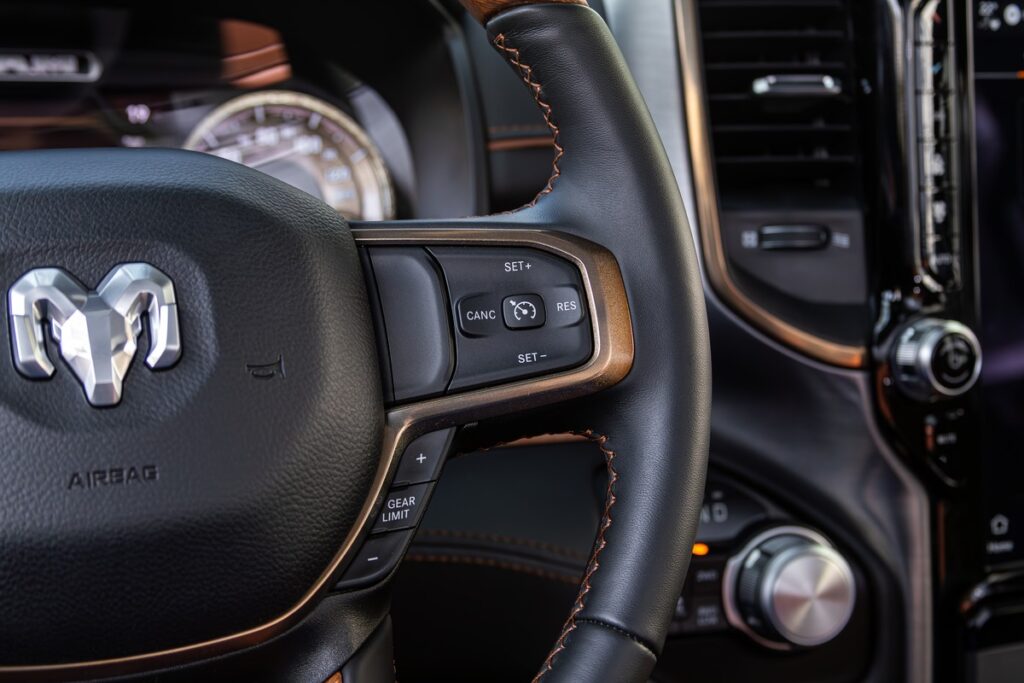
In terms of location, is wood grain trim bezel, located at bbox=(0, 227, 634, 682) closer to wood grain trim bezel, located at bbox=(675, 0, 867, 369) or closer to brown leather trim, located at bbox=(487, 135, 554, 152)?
wood grain trim bezel, located at bbox=(675, 0, 867, 369)

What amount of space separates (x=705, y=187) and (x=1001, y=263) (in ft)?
1.17

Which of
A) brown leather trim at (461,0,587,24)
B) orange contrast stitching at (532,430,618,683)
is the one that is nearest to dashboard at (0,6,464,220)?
brown leather trim at (461,0,587,24)

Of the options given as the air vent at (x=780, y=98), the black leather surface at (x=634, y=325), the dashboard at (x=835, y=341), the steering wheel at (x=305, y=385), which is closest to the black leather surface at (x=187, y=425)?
the steering wheel at (x=305, y=385)

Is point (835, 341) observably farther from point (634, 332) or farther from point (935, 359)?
point (634, 332)

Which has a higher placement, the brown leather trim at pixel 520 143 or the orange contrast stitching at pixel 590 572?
the brown leather trim at pixel 520 143

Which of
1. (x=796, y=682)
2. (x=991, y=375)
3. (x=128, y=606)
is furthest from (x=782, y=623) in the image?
(x=128, y=606)

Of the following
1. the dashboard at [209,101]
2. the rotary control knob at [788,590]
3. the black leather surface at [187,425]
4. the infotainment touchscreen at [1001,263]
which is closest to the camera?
the black leather surface at [187,425]

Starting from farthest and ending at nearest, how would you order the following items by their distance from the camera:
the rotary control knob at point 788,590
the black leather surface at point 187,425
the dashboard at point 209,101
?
1. the dashboard at point 209,101
2. the rotary control knob at point 788,590
3. the black leather surface at point 187,425

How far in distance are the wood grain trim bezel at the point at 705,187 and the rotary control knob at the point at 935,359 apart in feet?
0.34

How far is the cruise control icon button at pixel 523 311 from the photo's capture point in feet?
2.36

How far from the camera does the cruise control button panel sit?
2.33ft

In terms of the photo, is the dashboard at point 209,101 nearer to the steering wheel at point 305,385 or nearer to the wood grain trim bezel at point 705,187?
the wood grain trim bezel at point 705,187

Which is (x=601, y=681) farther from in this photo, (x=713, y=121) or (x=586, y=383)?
(x=713, y=121)

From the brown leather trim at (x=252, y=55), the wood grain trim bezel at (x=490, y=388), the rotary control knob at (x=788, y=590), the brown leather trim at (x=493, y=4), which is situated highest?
the brown leather trim at (x=252, y=55)
